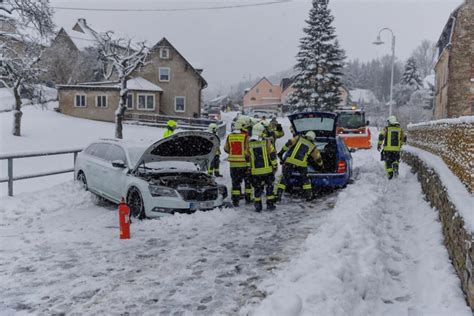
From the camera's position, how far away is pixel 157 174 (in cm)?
891

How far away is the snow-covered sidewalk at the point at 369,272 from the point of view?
445cm

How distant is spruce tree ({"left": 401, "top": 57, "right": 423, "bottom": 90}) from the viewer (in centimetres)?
8031

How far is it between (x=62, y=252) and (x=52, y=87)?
5407 centimetres

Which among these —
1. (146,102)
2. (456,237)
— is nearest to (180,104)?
(146,102)

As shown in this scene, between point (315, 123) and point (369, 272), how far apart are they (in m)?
6.97

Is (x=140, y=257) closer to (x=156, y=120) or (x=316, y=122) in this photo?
(x=316, y=122)

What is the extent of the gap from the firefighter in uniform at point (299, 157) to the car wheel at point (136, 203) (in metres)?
3.22

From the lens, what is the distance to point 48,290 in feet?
16.8

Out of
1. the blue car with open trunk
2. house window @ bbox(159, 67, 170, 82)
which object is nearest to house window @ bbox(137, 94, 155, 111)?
house window @ bbox(159, 67, 170, 82)

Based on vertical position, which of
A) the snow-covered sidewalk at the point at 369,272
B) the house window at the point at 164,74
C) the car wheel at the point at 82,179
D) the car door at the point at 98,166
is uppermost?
the house window at the point at 164,74

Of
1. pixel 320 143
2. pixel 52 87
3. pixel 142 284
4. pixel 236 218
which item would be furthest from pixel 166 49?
pixel 142 284

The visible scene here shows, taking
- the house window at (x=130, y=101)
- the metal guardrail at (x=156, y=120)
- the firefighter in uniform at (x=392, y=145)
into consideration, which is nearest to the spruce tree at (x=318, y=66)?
the metal guardrail at (x=156, y=120)

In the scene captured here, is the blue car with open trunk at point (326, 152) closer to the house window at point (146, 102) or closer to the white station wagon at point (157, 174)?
the white station wagon at point (157, 174)

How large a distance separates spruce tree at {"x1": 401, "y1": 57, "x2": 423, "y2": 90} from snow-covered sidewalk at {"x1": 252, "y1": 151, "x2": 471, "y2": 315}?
78468 mm
